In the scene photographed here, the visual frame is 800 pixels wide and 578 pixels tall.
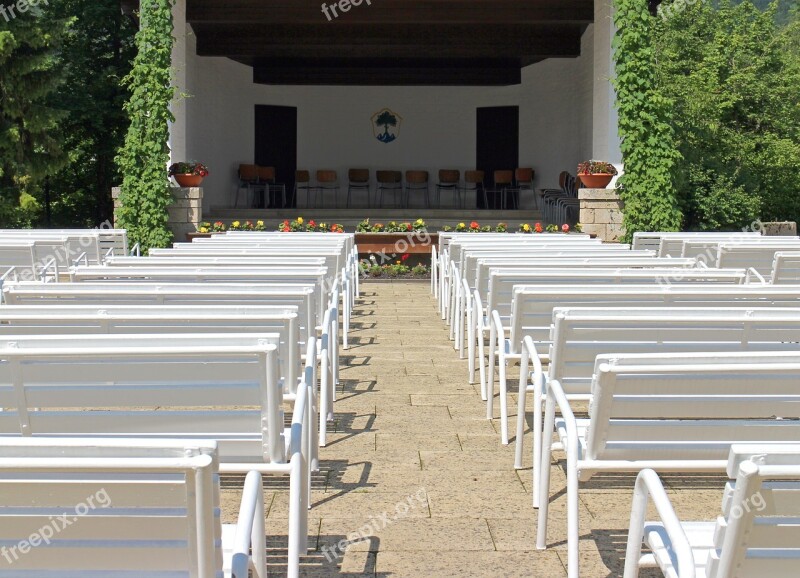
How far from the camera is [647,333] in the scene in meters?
3.78

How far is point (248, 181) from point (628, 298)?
624 inches

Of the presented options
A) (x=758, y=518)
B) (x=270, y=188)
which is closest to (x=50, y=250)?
(x=758, y=518)

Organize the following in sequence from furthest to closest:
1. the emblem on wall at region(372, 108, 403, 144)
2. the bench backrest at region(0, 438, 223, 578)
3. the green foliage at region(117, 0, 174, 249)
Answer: the emblem on wall at region(372, 108, 403, 144) → the green foliage at region(117, 0, 174, 249) → the bench backrest at region(0, 438, 223, 578)

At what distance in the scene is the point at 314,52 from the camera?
19297 millimetres

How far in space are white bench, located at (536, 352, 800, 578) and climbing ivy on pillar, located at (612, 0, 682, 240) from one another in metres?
10.1

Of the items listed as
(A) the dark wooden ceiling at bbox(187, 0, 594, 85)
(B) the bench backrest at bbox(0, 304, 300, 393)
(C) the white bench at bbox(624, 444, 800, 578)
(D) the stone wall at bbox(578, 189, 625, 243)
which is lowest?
(C) the white bench at bbox(624, 444, 800, 578)

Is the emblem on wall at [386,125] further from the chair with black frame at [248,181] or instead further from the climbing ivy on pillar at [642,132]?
the climbing ivy on pillar at [642,132]

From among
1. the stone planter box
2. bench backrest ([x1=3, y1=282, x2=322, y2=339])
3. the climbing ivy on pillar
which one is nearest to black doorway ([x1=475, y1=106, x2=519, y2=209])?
the climbing ivy on pillar

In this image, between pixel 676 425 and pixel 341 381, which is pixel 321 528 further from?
pixel 341 381

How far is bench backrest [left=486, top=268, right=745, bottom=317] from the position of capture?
5.33 metres

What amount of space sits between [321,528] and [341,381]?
266 cm

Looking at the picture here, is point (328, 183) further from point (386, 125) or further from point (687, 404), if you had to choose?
point (687, 404)

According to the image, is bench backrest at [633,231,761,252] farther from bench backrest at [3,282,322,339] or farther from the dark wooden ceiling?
the dark wooden ceiling

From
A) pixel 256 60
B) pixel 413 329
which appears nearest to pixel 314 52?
pixel 256 60
